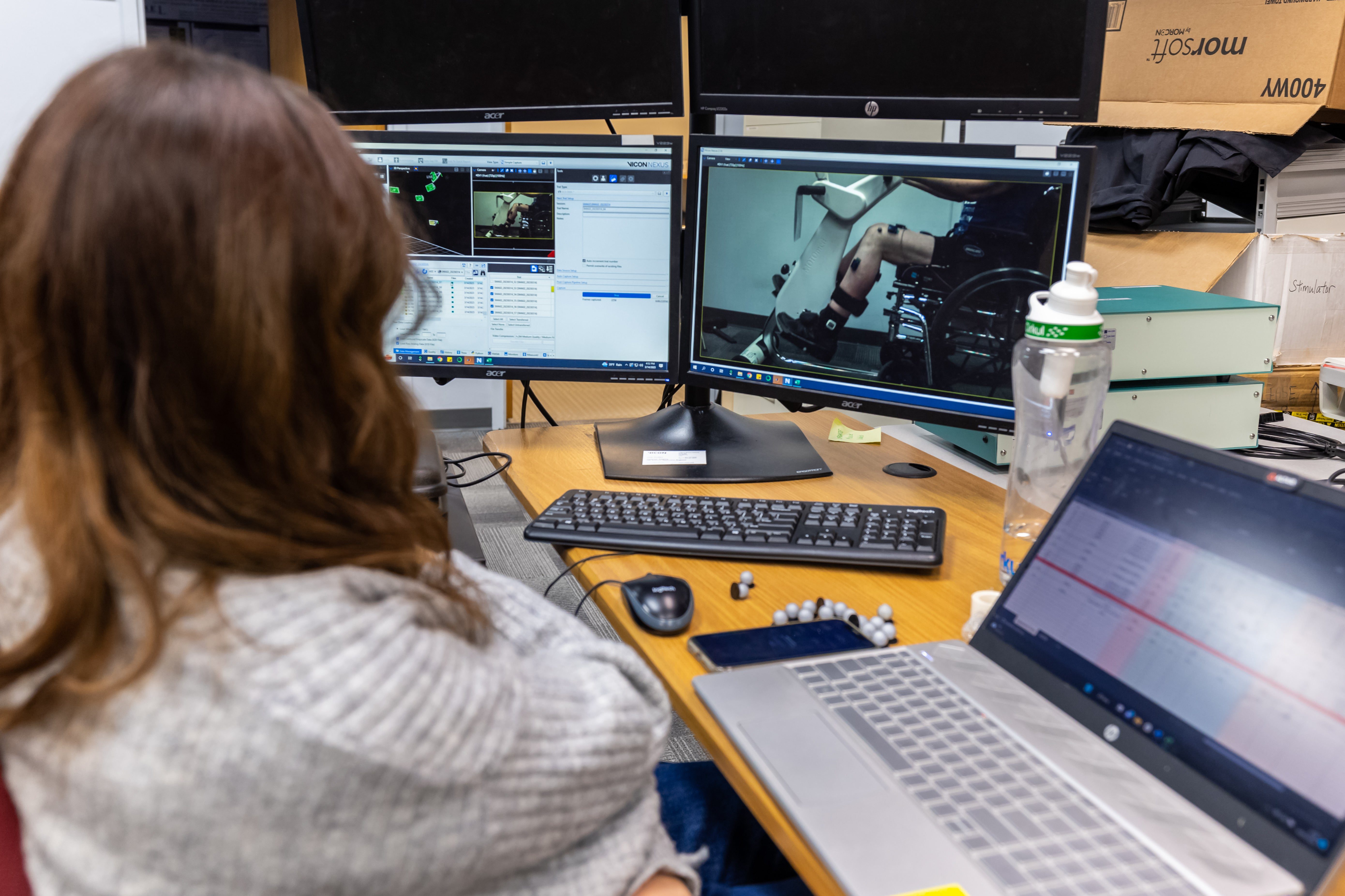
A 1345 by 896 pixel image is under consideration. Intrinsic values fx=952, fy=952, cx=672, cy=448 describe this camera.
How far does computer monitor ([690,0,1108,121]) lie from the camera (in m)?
1.07

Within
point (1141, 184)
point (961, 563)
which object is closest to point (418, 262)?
point (961, 563)

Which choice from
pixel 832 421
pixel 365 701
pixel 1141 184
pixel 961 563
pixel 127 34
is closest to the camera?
pixel 365 701

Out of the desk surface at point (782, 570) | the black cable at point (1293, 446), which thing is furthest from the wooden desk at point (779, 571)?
the black cable at point (1293, 446)

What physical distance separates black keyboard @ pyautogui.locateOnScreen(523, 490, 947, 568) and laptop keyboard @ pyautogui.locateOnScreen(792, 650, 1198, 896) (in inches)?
8.4

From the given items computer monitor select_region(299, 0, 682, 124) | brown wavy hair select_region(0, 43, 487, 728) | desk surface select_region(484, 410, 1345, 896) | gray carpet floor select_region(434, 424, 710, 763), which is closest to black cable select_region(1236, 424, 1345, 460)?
desk surface select_region(484, 410, 1345, 896)

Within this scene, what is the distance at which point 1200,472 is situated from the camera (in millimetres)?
667

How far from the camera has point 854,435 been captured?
142 centimetres

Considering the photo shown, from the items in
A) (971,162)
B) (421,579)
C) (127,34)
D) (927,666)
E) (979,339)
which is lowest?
(927,666)

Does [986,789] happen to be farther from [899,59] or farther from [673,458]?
[899,59]

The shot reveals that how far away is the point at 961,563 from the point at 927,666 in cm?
26

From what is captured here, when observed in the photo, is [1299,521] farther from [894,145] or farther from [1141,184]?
[1141,184]

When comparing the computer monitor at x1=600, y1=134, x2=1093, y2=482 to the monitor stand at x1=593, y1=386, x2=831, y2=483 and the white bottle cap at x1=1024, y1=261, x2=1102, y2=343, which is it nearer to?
the monitor stand at x1=593, y1=386, x2=831, y2=483

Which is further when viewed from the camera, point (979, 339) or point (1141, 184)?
point (1141, 184)

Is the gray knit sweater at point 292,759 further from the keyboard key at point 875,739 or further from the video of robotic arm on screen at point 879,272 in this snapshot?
the video of robotic arm on screen at point 879,272
